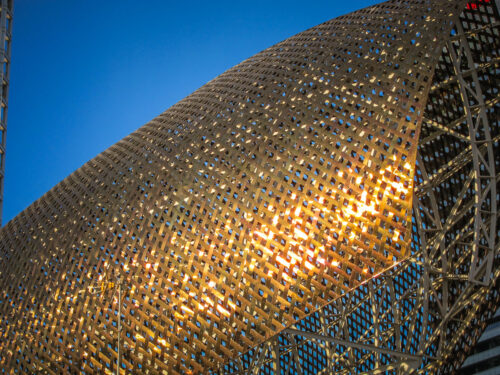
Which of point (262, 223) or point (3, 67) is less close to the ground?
point (3, 67)

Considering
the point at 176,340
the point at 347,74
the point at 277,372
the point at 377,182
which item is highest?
the point at 347,74

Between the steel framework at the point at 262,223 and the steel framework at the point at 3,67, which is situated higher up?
the steel framework at the point at 3,67

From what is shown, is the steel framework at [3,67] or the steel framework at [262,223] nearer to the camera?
the steel framework at [262,223]

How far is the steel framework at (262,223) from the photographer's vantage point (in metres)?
11.9

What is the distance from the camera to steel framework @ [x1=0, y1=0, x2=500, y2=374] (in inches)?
470

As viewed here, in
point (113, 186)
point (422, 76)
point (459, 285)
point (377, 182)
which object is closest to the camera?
point (377, 182)

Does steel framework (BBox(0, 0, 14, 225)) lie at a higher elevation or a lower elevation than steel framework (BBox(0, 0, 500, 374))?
higher

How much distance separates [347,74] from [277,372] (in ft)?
25.9

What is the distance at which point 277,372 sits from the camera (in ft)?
46.9

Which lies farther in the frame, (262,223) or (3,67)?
(3,67)

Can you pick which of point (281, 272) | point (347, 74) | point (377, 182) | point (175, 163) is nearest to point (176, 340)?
point (281, 272)

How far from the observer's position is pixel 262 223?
12406 mm

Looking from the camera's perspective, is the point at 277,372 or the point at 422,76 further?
the point at 277,372

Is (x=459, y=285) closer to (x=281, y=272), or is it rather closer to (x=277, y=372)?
(x=277, y=372)
